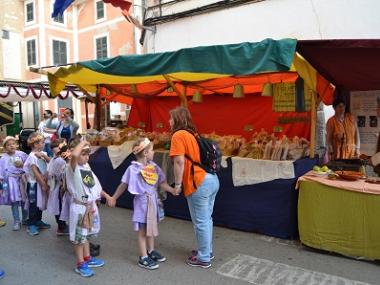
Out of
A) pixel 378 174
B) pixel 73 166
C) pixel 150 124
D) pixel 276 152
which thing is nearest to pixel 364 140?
pixel 378 174

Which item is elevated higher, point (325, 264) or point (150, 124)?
point (150, 124)

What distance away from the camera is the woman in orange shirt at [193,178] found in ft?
11.9

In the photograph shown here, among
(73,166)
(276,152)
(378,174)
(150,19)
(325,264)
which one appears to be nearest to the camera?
(73,166)

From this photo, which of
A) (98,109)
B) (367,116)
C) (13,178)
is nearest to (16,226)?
(13,178)

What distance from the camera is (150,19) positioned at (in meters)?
11.8

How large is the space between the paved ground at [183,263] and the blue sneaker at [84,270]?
0.22 ft

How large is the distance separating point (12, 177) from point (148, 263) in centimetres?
253

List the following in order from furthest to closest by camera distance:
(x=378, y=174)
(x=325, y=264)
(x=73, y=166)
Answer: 1. (x=378, y=174)
2. (x=325, y=264)
3. (x=73, y=166)

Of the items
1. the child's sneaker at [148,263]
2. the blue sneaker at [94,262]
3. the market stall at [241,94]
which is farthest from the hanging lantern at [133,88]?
the child's sneaker at [148,263]

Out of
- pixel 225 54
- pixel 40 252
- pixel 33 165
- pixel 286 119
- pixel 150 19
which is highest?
pixel 150 19

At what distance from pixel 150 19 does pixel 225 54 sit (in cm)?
826

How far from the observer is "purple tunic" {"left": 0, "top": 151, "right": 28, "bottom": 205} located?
16.6 feet

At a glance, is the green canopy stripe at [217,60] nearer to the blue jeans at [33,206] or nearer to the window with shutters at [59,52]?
the blue jeans at [33,206]

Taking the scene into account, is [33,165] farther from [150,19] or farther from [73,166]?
[150,19]
